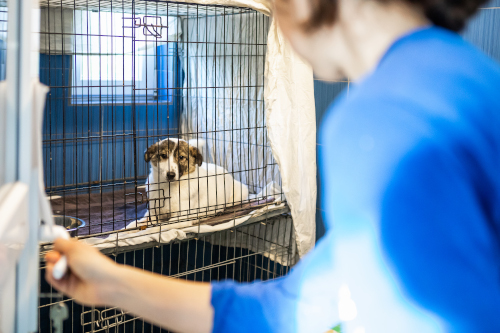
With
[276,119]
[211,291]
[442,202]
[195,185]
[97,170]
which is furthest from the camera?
[97,170]

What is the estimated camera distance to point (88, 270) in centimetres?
76

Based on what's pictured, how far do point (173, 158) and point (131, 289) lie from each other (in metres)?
2.65

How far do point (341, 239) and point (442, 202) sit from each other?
104mm

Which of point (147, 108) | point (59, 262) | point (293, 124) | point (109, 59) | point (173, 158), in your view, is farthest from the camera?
point (109, 59)

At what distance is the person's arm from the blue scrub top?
32 centimetres

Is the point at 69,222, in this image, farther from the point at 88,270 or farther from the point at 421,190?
the point at 421,190

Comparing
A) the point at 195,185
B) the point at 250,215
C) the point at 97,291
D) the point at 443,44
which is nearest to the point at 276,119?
the point at 250,215

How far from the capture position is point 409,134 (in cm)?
41

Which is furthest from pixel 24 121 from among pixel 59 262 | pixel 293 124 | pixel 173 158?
pixel 173 158

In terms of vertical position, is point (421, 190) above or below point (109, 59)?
below

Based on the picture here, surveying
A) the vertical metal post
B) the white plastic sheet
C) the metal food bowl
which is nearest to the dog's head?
the metal food bowl

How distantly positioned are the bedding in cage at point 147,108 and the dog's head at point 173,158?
13 cm

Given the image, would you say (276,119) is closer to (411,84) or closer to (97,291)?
(97,291)

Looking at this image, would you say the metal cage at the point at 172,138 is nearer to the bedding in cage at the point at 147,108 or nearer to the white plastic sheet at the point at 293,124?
the bedding in cage at the point at 147,108
